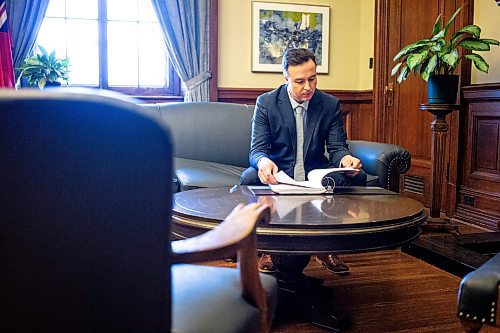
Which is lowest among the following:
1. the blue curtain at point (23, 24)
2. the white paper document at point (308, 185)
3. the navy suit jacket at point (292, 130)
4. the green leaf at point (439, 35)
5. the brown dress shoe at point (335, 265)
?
the brown dress shoe at point (335, 265)

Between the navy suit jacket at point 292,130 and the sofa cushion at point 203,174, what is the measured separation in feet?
1.36

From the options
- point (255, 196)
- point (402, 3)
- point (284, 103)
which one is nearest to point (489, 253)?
point (284, 103)

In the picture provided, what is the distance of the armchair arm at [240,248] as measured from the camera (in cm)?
99

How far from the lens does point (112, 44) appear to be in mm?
4742

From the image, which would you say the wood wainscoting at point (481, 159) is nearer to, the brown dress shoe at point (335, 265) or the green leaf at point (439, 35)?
the green leaf at point (439, 35)

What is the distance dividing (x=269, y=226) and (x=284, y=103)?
126 cm

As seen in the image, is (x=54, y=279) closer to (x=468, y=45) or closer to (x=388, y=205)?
(x=388, y=205)

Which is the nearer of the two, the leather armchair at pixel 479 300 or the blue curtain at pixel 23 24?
the leather armchair at pixel 479 300

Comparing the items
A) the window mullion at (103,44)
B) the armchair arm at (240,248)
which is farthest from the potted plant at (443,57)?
the armchair arm at (240,248)

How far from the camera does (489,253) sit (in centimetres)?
320

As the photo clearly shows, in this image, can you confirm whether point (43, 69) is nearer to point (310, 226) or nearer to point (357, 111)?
point (357, 111)

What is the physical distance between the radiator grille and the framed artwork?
4.70 feet

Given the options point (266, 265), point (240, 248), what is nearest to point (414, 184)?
point (266, 265)

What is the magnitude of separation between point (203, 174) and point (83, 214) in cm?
250
